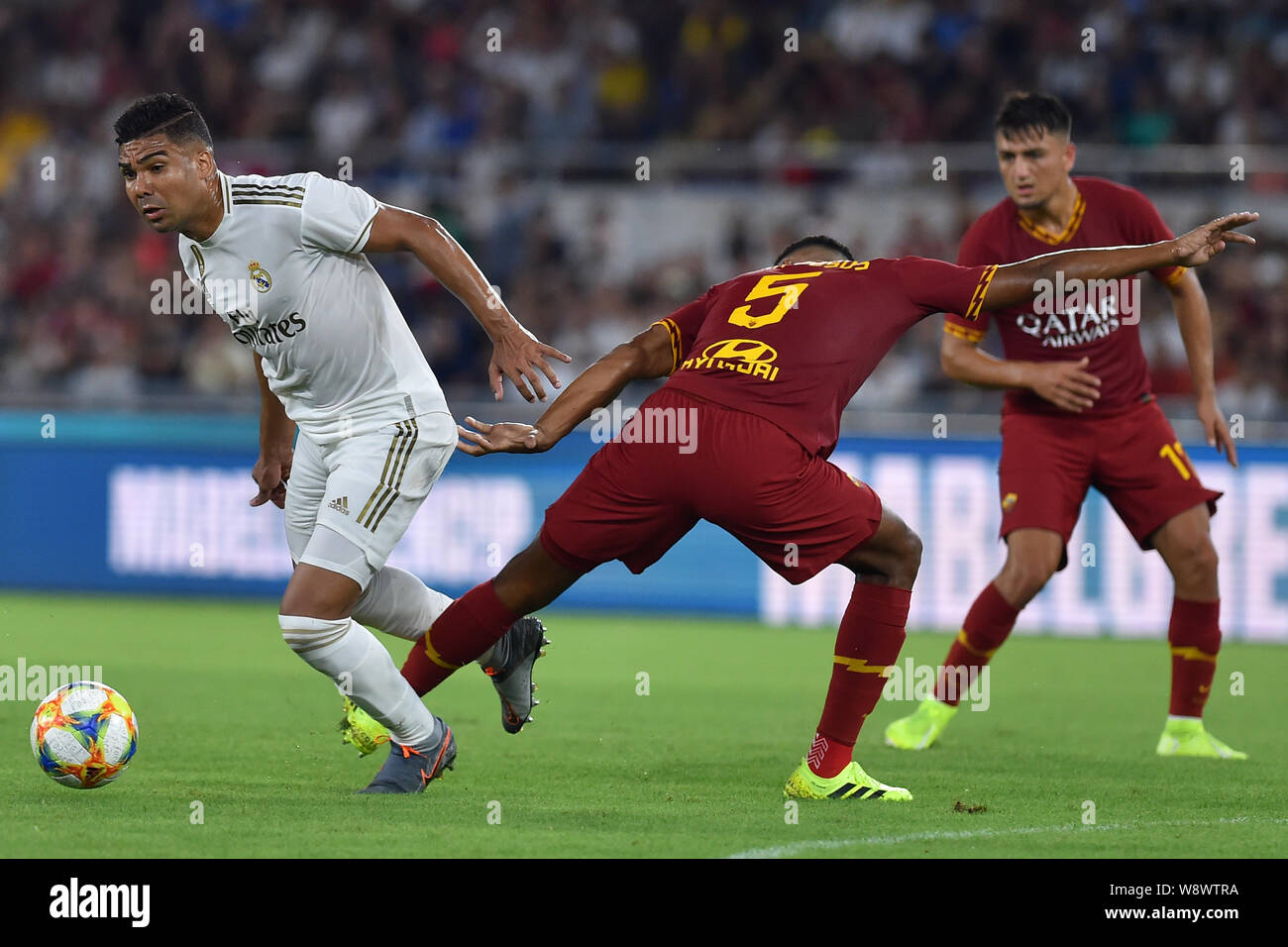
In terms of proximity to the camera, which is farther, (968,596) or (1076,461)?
(968,596)

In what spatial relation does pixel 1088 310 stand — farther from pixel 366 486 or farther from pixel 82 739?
pixel 82 739

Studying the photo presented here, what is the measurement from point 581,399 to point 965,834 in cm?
188

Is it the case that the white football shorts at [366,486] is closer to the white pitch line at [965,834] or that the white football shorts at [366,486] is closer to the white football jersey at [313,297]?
the white football jersey at [313,297]

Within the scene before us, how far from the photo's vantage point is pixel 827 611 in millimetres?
12070

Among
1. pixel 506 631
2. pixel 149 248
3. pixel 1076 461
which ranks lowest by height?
pixel 506 631

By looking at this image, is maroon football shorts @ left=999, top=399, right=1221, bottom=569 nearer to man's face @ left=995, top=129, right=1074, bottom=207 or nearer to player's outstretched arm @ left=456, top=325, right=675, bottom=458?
man's face @ left=995, top=129, right=1074, bottom=207

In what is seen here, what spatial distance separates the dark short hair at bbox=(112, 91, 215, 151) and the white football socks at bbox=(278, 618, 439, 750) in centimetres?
163

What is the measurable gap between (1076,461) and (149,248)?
1046 centimetres

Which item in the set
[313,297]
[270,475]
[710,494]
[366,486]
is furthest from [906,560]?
[270,475]

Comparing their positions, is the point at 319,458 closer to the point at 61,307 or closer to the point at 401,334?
the point at 401,334

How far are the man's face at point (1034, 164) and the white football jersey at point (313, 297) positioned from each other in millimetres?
2792

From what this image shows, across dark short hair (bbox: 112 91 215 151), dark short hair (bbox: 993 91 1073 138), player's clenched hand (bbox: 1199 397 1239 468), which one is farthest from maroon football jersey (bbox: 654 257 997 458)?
player's clenched hand (bbox: 1199 397 1239 468)

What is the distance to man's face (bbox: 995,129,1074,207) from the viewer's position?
731 cm

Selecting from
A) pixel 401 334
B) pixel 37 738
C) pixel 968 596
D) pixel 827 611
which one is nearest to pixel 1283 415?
pixel 968 596
